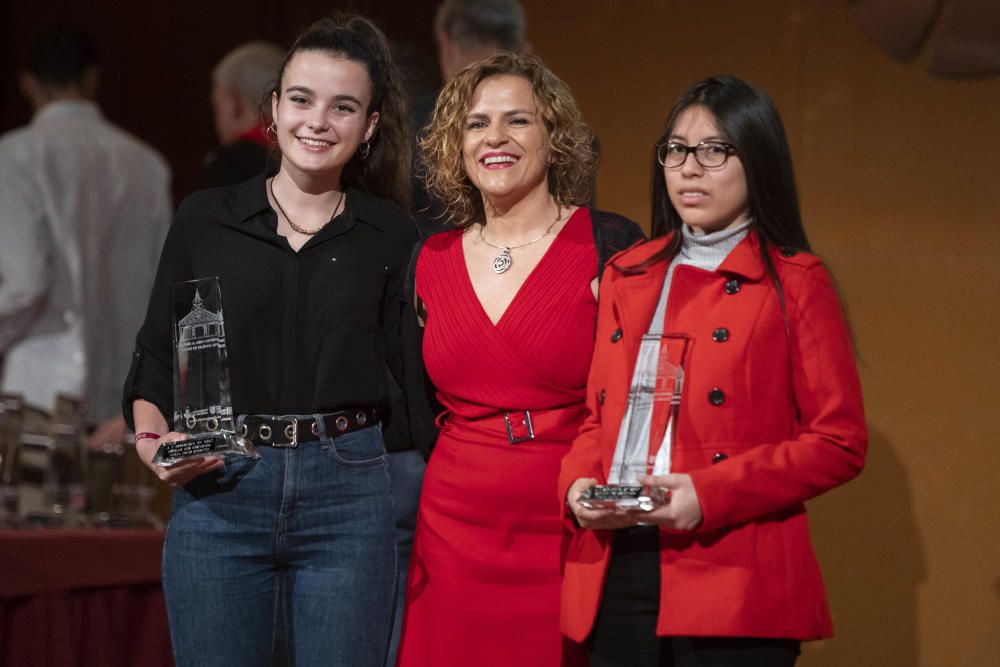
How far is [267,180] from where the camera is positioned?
2.48m

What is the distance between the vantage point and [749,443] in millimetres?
1970

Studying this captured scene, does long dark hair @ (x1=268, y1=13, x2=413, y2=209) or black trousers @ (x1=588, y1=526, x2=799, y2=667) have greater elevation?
long dark hair @ (x1=268, y1=13, x2=413, y2=209)

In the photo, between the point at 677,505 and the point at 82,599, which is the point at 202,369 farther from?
the point at 82,599

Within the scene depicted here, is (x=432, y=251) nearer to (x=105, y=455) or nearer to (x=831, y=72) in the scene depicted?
(x=105, y=455)

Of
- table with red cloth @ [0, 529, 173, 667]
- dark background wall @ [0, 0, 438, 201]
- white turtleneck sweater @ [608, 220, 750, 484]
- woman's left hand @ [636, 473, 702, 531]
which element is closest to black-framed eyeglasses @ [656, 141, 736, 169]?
white turtleneck sweater @ [608, 220, 750, 484]

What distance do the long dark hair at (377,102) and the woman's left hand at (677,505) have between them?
99 cm

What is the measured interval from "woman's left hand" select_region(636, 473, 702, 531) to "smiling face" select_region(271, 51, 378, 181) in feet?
3.02

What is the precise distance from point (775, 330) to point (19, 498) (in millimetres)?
2500

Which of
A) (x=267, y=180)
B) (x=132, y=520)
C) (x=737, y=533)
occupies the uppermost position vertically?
(x=267, y=180)

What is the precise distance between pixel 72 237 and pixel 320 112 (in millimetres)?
2665

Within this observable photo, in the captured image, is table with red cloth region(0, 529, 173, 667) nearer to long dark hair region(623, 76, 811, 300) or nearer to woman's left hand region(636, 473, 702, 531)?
woman's left hand region(636, 473, 702, 531)

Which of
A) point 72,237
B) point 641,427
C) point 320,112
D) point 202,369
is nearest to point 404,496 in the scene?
point 202,369

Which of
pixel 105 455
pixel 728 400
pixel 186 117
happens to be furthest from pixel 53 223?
pixel 728 400

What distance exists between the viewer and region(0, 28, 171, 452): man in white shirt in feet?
15.2
